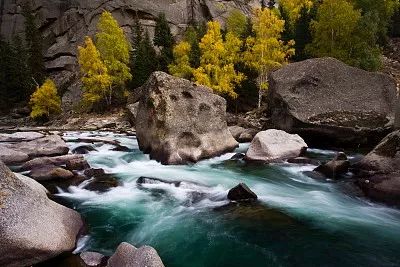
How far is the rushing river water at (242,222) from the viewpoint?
6.54 meters

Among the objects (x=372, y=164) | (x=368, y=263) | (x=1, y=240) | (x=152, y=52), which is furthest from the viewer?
(x=152, y=52)

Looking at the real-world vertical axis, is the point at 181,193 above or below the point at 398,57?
below

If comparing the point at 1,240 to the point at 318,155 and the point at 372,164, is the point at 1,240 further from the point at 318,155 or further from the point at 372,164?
the point at 318,155

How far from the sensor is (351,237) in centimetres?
738

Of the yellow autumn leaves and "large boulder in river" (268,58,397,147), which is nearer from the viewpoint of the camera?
"large boulder in river" (268,58,397,147)

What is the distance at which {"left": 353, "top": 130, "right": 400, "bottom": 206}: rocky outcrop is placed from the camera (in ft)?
31.2

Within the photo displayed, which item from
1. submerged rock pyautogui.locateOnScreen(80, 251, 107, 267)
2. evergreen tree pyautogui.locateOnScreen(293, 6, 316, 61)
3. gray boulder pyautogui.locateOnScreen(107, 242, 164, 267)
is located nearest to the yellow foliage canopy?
evergreen tree pyautogui.locateOnScreen(293, 6, 316, 61)

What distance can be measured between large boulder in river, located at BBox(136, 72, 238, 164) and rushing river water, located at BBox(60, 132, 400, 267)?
199cm

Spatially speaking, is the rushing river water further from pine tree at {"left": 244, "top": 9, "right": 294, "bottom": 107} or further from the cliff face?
the cliff face

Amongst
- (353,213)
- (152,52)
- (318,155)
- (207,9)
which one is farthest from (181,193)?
(207,9)

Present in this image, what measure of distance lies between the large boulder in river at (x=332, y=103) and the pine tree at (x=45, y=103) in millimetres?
32413

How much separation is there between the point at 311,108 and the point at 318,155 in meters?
2.90

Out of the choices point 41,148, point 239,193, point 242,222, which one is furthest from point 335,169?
point 41,148

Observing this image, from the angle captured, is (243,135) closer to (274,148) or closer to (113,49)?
(274,148)
